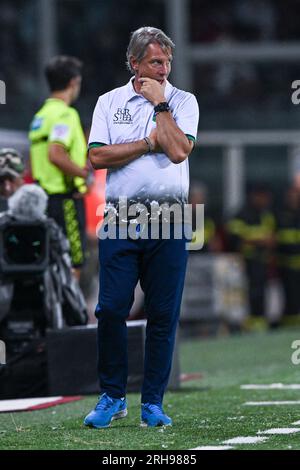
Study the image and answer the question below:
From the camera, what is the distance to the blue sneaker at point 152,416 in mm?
7301

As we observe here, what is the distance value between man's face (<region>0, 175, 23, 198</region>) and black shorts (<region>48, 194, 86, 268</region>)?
22.6 inches

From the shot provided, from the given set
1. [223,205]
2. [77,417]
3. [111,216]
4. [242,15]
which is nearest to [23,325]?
[77,417]

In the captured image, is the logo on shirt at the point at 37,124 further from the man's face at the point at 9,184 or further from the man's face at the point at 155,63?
the man's face at the point at 155,63

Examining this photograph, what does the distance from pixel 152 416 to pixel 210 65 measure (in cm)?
1669

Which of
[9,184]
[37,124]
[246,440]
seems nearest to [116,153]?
[246,440]

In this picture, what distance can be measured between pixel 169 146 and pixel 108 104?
1.41 feet

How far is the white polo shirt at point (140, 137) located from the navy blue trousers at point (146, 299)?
0.75ft

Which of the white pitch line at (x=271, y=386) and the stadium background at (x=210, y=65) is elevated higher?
the stadium background at (x=210, y=65)

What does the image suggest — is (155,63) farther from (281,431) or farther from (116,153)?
(281,431)

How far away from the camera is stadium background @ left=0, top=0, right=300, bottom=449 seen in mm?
22797

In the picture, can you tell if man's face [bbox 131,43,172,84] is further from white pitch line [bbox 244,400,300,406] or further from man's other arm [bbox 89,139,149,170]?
white pitch line [bbox 244,400,300,406]

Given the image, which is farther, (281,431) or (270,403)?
(270,403)

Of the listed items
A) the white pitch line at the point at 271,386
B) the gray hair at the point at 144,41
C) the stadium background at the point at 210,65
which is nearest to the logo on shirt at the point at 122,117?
the gray hair at the point at 144,41

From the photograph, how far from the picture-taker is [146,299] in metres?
7.38
